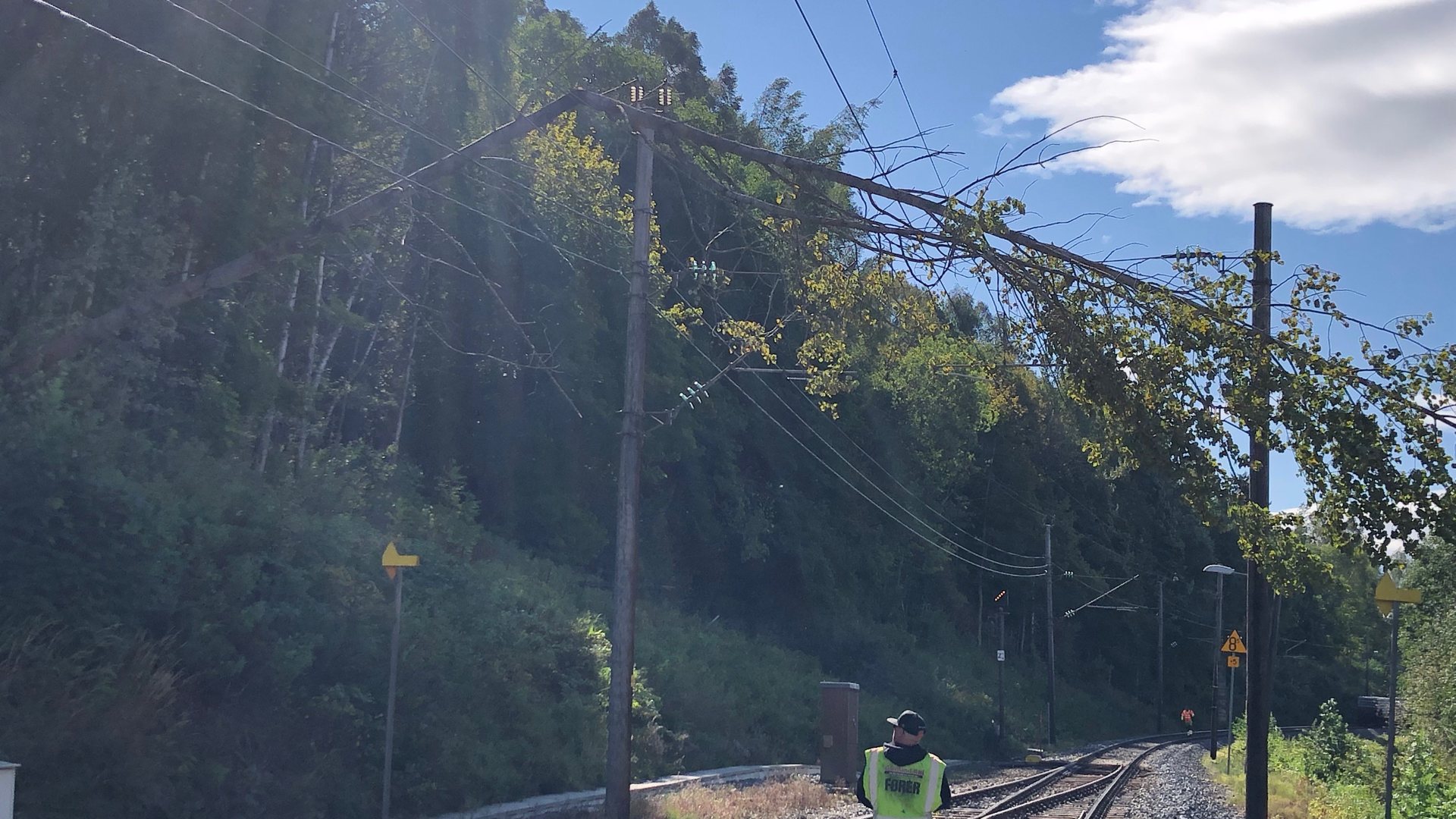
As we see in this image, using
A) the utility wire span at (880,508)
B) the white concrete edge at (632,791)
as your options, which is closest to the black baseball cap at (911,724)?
the white concrete edge at (632,791)

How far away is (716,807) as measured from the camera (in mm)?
17266

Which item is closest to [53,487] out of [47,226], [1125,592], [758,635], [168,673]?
[168,673]

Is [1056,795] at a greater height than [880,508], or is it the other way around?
[880,508]

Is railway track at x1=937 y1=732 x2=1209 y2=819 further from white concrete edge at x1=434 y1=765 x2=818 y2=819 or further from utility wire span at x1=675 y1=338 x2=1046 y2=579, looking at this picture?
utility wire span at x1=675 y1=338 x2=1046 y2=579

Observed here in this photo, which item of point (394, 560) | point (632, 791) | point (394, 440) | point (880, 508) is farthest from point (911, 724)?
point (880, 508)

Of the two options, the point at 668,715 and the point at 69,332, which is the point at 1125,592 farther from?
the point at 69,332

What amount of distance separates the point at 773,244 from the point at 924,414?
46.8 metres

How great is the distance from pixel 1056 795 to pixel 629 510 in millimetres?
17011

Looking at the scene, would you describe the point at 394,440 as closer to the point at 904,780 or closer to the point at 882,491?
the point at 904,780

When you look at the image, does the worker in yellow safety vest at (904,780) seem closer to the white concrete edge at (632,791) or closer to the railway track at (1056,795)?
the white concrete edge at (632,791)

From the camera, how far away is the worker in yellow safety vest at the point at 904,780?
7406 mm

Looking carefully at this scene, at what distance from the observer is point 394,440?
106ft

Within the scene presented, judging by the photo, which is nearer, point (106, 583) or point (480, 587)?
point (106, 583)

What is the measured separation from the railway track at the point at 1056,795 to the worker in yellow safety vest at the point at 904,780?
37.0ft
